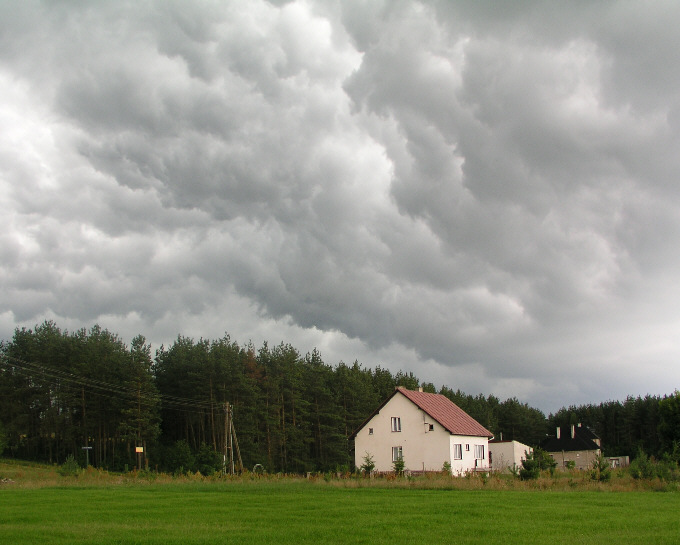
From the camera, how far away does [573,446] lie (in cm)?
10338

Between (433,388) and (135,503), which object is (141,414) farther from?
(433,388)

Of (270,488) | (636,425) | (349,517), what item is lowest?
(636,425)

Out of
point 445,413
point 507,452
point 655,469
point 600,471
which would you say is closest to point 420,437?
point 445,413

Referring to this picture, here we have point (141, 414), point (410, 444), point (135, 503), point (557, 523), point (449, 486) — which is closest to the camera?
point (557, 523)

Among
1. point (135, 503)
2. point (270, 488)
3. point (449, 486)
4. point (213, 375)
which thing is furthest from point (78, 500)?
point (213, 375)

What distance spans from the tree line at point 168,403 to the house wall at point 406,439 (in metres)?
4.02

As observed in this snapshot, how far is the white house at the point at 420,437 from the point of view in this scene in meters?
54.2

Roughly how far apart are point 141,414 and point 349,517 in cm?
4938

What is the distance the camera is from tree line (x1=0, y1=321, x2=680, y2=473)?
65.9m

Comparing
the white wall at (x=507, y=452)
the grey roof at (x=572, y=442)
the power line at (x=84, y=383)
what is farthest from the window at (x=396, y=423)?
the grey roof at (x=572, y=442)

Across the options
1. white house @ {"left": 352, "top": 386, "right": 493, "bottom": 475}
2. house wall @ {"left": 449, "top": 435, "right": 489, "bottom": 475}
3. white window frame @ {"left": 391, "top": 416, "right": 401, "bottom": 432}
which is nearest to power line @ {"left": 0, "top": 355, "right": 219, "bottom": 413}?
white house @ {"left": 352, "top": 386, "right": 493, "bottom": 475}

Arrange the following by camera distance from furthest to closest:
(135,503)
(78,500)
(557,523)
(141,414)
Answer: (141,414) → (78,500) → (135,503) → (557,523)

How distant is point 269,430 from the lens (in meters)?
74.1

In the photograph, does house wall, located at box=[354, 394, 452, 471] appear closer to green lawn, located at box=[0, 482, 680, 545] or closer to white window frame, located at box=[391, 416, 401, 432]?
white window frame, located at box=[391, 416, 401, 432]
